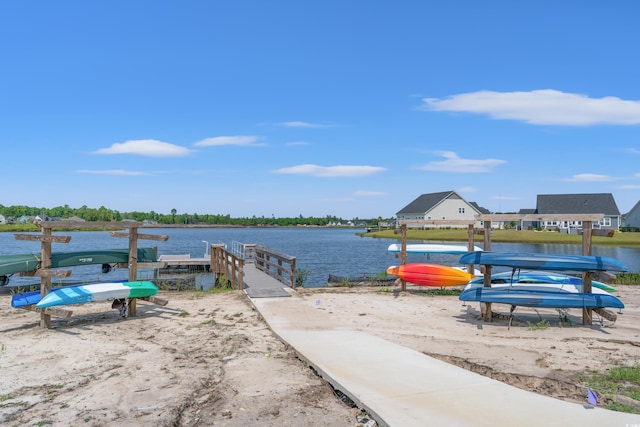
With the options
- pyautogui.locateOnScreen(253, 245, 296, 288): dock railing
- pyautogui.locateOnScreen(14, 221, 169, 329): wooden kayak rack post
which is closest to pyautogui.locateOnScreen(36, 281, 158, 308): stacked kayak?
pyautogui.locateOnScreen(14, 221, 169, 329): wooden kayak rack post

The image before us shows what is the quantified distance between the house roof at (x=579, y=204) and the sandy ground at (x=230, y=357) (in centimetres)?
6099

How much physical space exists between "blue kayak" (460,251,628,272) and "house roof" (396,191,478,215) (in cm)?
6573

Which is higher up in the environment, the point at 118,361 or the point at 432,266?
the point at 432,266

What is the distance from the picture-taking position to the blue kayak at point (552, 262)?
1034 centimetres

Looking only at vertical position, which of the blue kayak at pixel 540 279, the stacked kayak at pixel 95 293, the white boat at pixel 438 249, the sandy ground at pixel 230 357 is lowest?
the sandy ground at pixel 230 357

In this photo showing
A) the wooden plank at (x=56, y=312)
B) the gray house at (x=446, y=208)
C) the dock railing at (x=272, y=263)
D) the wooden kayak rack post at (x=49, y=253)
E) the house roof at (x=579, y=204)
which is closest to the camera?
the wooden plank at (x=56, y=312)

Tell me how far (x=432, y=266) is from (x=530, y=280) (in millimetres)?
2636

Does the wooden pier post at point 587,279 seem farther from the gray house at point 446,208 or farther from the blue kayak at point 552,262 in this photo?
the gray house at point 446,208

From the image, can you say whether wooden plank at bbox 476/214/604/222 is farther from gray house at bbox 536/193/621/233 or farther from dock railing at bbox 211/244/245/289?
gray house at bbox 536/193/621/233

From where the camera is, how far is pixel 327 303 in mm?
12617

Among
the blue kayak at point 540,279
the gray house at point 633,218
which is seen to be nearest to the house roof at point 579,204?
the gray house at point 633,218

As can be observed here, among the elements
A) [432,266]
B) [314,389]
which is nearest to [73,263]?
[314,389]

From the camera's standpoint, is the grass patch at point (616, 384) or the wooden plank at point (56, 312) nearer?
the grass patch at point (616, 384)

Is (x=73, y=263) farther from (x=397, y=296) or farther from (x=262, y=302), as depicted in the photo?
(x=397, y=296)
